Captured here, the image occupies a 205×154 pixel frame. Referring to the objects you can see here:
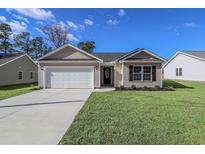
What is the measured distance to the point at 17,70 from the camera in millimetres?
27125

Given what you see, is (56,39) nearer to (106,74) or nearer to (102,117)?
(106,74)

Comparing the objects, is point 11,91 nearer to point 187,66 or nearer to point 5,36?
point 187,66

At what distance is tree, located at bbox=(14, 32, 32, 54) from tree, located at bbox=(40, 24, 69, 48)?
7.55m

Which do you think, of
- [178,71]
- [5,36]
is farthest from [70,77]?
[5,36]

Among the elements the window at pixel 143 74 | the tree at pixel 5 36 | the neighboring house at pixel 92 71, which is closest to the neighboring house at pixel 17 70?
the neighboring house at pixel 92 71

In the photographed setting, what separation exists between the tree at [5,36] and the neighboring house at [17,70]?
73.7ft

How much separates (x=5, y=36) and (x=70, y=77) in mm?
37104

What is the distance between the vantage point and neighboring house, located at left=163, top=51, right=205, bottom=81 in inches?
1150

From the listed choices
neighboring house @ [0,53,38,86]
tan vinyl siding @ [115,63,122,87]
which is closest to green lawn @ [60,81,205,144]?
tan vinyl siding @ [115,63,122,87]

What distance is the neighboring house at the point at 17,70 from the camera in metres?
24.6

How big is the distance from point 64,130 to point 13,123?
2.00 meters
